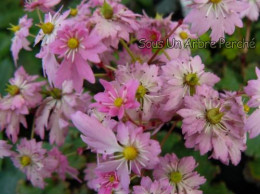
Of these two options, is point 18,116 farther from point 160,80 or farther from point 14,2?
point 14,2

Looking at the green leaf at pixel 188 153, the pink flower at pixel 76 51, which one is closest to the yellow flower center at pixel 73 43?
the pink flower at pixel 76 51

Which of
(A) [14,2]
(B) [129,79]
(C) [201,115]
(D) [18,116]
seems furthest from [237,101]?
(A) [14,2]

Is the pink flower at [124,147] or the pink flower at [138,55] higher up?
the pink flower at [138,55]

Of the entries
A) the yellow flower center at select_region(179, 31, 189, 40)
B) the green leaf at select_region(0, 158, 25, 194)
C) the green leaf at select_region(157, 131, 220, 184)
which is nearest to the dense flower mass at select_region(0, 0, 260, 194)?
the yellow flower center at select_region(179, 31, 189, 40)

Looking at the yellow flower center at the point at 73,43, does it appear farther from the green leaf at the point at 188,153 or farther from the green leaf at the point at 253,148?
the green leaf at the point at 253,148

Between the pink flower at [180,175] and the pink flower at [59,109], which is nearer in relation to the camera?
the pink flower at [180,175]

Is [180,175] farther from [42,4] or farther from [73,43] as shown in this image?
[42,4]

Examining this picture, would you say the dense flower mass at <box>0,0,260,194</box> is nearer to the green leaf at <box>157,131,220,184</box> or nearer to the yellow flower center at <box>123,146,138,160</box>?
the yellow flower center at <box>123,146,138,160</box>

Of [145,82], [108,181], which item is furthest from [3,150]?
[145,82]
